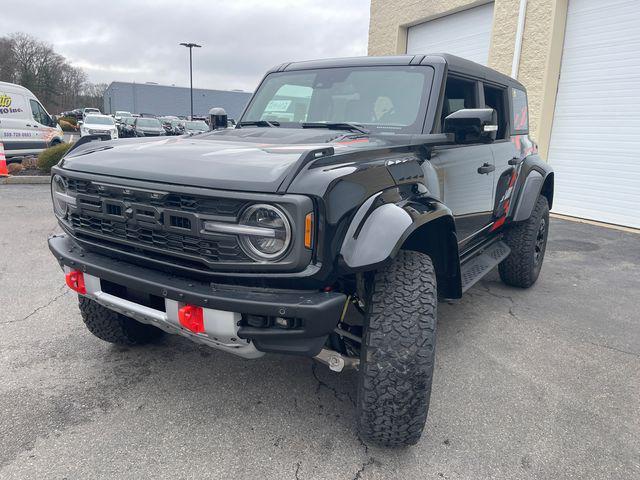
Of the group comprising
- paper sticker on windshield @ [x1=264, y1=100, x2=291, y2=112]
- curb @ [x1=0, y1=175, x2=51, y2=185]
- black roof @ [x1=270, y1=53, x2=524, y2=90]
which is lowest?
curb @ [x1=0, y1=175, x2=51, y2=185]

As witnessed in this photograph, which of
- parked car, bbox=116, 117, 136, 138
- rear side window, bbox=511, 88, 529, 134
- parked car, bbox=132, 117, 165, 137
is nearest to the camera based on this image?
rear side window, bbox=511, 88, 529, 134

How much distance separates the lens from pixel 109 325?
289cm

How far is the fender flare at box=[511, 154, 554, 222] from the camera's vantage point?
4066 millimetres

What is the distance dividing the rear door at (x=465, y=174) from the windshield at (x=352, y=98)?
20 centimetres

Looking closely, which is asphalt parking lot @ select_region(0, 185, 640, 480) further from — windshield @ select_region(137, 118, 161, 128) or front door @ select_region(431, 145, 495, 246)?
windshield @ select_region(137, 118, 161, 128)

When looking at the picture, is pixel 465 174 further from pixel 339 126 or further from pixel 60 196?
pixel 60 196

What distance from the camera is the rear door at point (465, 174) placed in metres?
2.79

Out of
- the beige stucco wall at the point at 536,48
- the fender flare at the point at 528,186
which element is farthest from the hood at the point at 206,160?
the beige stucco wall at the point at 536,48

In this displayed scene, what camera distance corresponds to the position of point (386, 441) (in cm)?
210

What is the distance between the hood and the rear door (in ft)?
2.07

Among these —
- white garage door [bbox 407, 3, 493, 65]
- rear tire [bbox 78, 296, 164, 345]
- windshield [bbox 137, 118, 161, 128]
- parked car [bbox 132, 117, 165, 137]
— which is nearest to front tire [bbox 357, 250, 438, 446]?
rear tire [bbox 78, 296, 164, 345]

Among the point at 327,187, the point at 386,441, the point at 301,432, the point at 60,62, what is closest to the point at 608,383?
the point at 386,441

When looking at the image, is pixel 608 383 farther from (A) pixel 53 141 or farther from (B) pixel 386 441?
(A) pixel 53 141

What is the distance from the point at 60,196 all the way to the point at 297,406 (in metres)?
1.58
